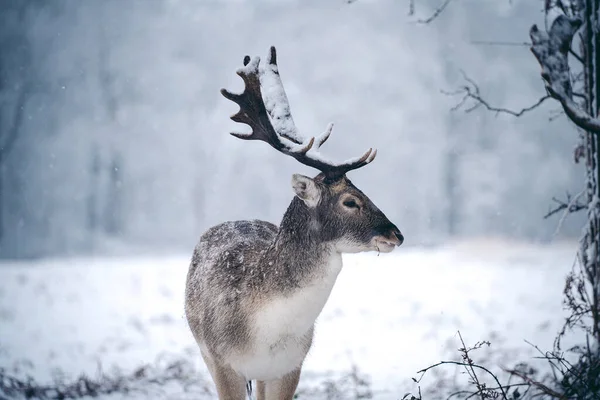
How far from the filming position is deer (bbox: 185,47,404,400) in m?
3.83

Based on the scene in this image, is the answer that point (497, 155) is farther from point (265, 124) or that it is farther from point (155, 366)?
point (265, 124)

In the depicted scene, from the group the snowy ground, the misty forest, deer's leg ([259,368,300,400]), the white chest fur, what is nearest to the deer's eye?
the white chest fur

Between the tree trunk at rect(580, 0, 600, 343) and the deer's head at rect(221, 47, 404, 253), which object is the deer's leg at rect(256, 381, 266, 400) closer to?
the deer's head at rect(221, 47, 404, 253)

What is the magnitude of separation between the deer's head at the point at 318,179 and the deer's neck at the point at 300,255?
46 millimetres

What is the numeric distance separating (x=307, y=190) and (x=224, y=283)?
3.00ft

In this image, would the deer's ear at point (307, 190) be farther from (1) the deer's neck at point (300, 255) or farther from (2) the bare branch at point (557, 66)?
(2) the bare branch at point (557, 66)

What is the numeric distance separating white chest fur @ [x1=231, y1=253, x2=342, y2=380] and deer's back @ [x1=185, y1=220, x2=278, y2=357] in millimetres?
112

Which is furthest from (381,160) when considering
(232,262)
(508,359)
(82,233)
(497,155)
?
(232,262)

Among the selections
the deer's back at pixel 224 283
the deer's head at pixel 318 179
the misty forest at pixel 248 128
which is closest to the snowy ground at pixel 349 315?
the deer's back at pixel 224 283

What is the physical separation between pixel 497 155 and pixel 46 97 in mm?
19816

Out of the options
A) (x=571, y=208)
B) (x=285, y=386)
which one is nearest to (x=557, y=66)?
(x=571, y=208)

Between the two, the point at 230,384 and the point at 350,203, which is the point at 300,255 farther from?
the point at 230,384

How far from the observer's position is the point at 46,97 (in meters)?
24.6

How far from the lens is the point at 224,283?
4.26m
